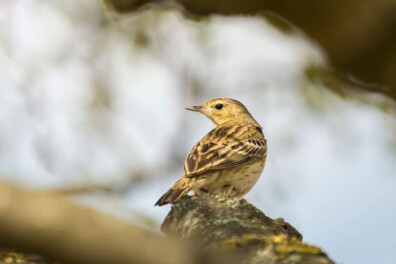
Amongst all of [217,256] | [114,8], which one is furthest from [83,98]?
[217,256]

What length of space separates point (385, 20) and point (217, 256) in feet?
4.74

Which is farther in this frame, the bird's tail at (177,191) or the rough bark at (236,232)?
the bird's tail at (177,191)

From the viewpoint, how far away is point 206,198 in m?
4.38

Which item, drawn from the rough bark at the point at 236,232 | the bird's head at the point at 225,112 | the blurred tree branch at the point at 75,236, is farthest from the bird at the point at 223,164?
the blurred tree branch at the point at 75,236

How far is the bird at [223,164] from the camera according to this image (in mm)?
7215

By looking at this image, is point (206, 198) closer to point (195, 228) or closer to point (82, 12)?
point (195, 228)

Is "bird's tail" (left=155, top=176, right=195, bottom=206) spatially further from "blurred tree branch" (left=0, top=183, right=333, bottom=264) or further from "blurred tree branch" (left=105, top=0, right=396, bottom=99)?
"blurred tree branch" (left=0, top=183, right=333, bottom=264)

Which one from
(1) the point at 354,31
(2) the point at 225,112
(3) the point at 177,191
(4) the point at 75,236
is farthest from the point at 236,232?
(2) the point at 225,112

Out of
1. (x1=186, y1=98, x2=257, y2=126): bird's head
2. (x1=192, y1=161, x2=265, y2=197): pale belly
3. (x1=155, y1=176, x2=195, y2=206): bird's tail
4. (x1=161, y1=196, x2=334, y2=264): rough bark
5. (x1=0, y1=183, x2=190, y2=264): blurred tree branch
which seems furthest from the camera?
(x1=186, y1=98, x2=257, y2=126): bird's head

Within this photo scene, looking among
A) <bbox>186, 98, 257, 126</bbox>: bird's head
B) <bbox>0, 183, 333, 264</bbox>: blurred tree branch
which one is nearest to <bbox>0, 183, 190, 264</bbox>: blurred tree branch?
<bbox>0, 183, 333, 264</bbox>: blurred tree branch

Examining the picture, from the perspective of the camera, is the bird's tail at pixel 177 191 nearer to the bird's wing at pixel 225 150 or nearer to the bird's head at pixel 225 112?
the bird's wing at pixel 225 150

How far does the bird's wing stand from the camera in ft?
24.4

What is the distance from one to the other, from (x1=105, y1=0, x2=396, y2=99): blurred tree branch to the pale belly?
455 centimetres

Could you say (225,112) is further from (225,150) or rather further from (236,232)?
(236,232)
